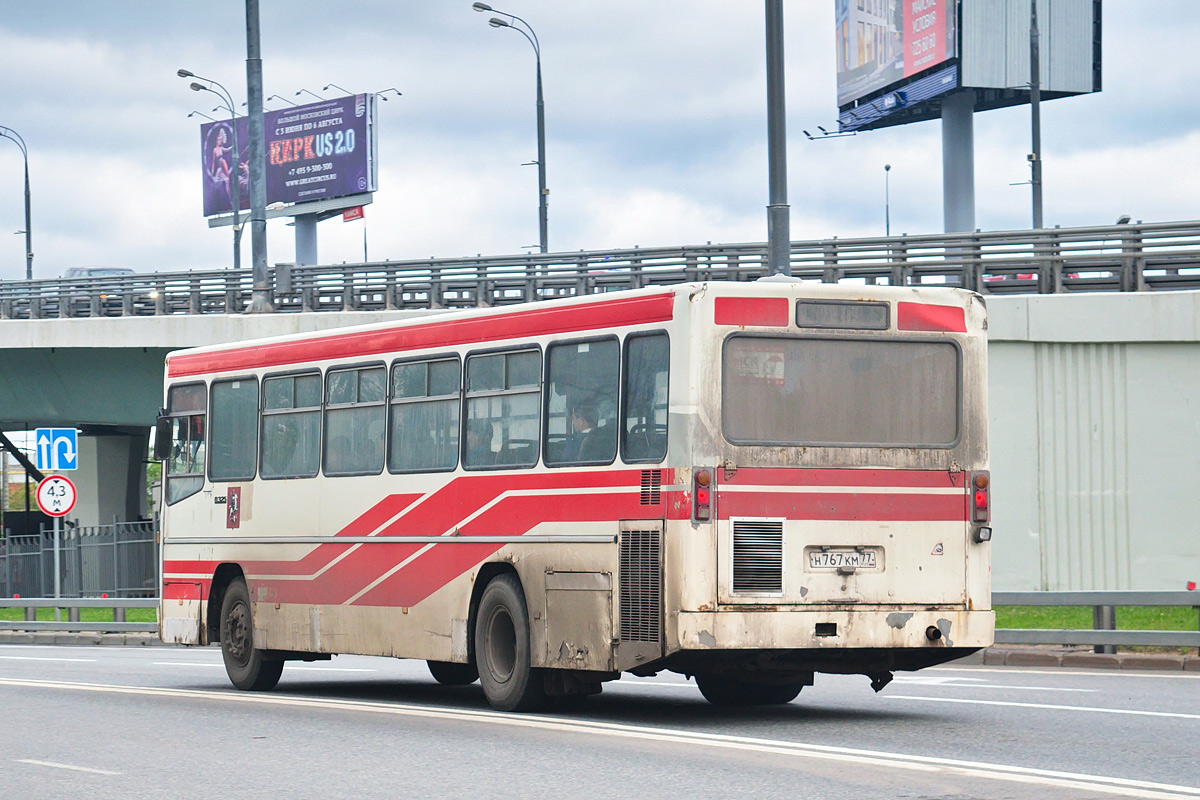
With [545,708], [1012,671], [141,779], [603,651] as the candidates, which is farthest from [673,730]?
[1012,671]

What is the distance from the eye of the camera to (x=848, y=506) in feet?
40.2

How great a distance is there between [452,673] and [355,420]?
2.66 m

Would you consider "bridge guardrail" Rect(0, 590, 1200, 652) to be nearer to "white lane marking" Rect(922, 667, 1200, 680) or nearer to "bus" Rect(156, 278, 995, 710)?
"white lane marking" Rect(922, 667, 1200, 680)

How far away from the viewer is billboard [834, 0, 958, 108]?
5972cm

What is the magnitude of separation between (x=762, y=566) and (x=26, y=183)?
206 feet

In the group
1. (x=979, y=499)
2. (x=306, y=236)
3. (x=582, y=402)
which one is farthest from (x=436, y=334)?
(x=306, y=236)

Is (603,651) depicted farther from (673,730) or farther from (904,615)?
(904,615)

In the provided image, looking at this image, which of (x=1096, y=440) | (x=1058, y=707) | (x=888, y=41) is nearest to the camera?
(x=1058, y=707)

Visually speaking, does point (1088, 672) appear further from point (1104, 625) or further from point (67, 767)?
point (67, 767)

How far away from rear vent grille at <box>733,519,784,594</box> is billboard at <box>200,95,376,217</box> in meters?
75.9

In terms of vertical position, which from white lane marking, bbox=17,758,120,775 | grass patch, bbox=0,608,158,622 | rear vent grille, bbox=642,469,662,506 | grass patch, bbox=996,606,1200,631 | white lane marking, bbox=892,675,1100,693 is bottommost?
grass patch, bbox=0,608,158,622

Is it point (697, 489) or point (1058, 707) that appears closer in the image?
point (697, 489)

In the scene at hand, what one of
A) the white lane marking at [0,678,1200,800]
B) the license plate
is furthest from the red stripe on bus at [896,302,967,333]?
the white lane marking at [0,678,1200,800]

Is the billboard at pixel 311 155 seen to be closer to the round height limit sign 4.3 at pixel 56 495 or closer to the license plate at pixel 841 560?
the round height limit sign 4.3 at pixel 56 495
